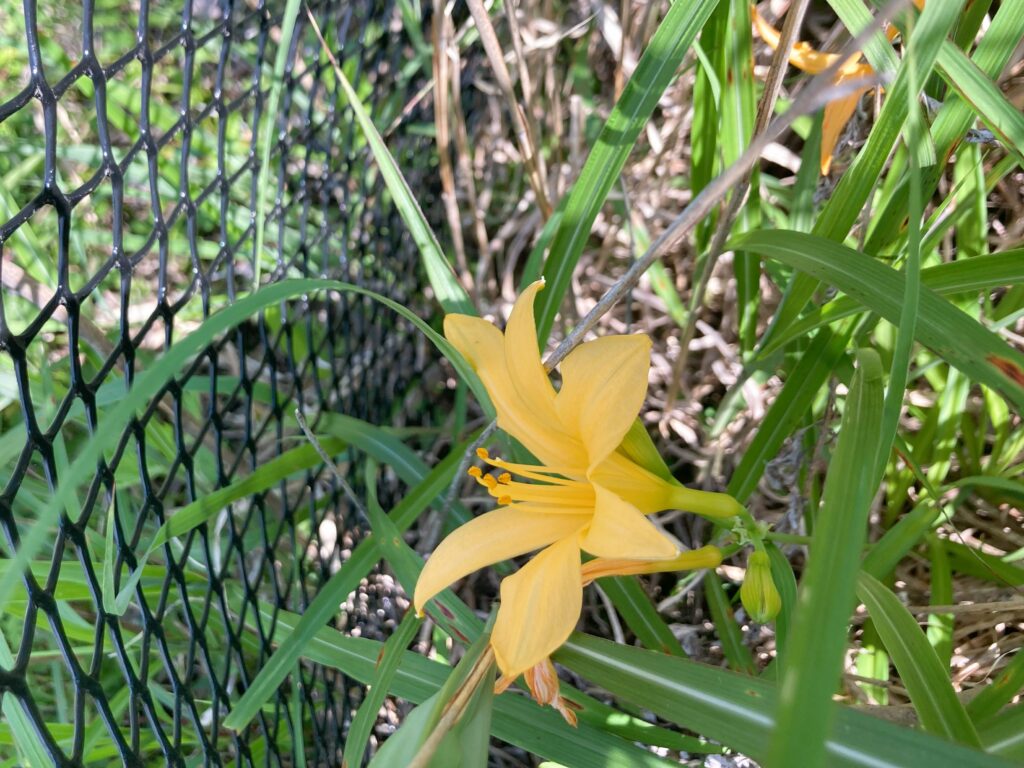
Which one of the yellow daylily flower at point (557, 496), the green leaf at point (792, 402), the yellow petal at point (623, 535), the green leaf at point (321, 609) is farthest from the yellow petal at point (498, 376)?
the green leaf at point (792, 402)

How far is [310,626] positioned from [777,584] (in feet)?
1.62

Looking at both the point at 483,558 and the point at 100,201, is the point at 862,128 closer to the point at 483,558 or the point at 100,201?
the point at 483,558

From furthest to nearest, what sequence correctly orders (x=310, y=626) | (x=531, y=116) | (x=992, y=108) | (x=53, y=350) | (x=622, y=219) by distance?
(x=53, y=350)
(x=622, y=219)
(x=531, y=116)
(x=310, y=626)
(x=992, y=108)

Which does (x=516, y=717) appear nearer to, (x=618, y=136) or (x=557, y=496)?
(x=557, y=496)

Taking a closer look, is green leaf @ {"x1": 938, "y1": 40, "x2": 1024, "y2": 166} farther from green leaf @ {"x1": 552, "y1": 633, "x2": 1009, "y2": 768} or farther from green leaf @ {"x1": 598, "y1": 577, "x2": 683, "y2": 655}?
green leaf @ {"x1": 598, "y1": 577, "x2": 683, "y2": 655}

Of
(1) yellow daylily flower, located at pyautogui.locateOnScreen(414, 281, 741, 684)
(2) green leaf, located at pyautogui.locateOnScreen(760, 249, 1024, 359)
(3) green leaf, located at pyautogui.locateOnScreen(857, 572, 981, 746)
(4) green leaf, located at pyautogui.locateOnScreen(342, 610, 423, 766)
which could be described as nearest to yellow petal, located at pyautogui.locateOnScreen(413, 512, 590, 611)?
(1) yellow daylily flower, located at pyautogui.locateOnScreen(414, 281, 741, 684)

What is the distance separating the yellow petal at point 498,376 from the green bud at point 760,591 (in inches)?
8.0

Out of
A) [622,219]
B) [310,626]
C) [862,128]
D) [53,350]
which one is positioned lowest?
[310,626]

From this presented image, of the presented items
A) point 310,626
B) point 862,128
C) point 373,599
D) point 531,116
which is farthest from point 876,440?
point 531,116

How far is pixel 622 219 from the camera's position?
1.53 metres

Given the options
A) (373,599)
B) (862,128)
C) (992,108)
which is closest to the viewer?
(992,108)

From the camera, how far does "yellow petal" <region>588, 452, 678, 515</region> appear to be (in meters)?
0.61

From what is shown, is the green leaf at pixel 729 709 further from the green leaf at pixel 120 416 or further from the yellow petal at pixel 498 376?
the green leaf at pixel 120 416

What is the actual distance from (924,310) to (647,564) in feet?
1.04
